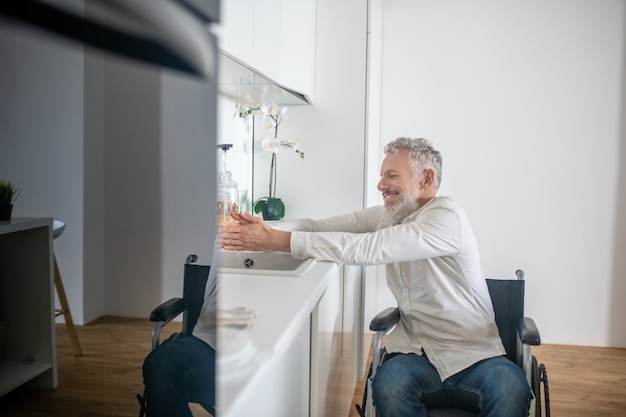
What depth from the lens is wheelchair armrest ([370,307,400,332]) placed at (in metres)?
1.92

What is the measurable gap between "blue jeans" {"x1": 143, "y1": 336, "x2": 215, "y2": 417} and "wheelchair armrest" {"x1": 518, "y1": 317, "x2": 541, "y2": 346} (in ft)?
4.99

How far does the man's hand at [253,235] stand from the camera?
6.01 feet

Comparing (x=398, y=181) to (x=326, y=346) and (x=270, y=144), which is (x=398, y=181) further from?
(x=270, y=144)

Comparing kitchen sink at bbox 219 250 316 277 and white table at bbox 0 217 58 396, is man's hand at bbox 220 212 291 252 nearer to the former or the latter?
kitchen sink at bbox 219 250 316 277

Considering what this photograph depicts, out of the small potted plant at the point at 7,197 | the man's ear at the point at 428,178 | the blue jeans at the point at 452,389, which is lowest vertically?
the blue jeans at the point at 452,389

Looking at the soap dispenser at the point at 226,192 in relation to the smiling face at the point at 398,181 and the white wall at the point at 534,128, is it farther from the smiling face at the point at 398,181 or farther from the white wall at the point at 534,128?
the white wall at the point at 534,128

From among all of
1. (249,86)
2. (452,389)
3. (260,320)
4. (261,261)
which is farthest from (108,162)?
(249,86)

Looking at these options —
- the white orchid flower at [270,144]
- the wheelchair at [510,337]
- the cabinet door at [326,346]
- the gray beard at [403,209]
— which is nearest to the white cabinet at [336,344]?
the cabinet door at [326,346]

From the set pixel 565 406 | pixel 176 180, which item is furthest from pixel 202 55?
pixel 565 406

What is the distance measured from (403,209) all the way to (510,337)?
0.60 meters

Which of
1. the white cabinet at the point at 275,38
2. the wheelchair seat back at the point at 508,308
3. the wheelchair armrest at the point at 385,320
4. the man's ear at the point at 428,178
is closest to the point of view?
the white cabinet at the point at 275,38

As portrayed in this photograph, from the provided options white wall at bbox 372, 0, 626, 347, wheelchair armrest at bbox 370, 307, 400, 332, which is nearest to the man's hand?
wheelchair armrest at bbox 370, 307, 400, 332

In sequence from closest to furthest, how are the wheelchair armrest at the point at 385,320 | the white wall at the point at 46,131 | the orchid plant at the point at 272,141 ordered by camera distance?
the white wall at the point at 46,131
the wheelchair armrest at the point at 385,320
the orchid plant at the point at 272,141

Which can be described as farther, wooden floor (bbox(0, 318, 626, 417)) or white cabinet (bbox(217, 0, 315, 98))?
white cabinet (bbox(217, 0, 315, 98))
